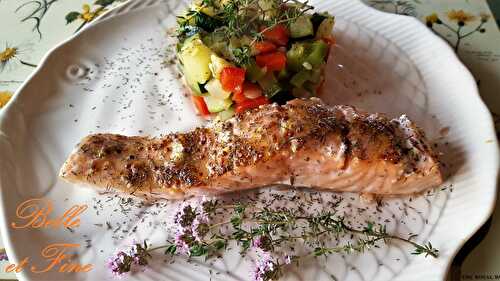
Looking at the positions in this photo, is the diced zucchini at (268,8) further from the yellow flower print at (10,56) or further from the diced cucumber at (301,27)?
the yellow flower print at (10,56)

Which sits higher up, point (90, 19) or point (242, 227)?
point (90, 19)

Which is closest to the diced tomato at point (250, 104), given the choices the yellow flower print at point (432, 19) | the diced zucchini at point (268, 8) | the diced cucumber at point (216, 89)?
the diced cucumber at point (216, 89)

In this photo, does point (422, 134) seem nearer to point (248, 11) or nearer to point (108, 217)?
point (248, 11)

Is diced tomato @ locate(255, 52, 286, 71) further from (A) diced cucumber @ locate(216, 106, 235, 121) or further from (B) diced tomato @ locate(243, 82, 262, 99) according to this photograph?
(A) diced cucumber @ locate(216, 106, 235, 121)

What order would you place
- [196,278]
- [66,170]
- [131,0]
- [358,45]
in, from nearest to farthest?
[196,278]
[66,170]
[358,45]
[131,0]

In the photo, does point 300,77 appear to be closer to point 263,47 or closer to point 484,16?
point 263,47

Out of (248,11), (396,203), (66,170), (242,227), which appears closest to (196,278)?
(242,227)
